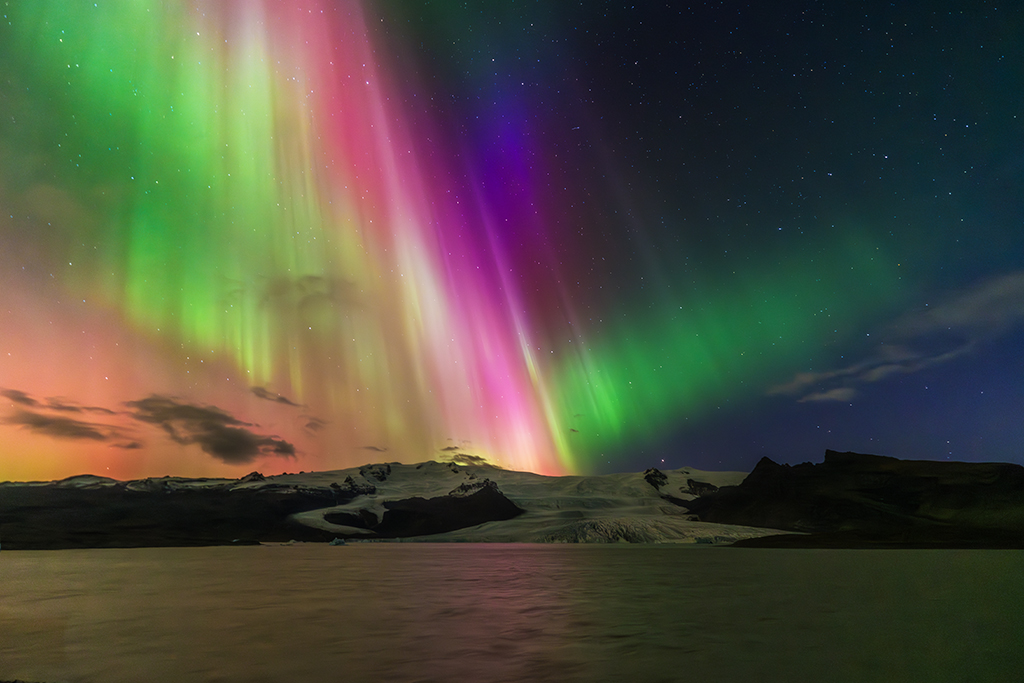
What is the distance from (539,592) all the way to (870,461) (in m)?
210

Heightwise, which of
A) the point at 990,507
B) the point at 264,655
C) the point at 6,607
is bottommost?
the point at 990,507

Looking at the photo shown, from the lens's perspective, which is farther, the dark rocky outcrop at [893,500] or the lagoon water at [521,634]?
the dark rocky outcrop at [893,500]

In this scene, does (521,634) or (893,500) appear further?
(893,500)

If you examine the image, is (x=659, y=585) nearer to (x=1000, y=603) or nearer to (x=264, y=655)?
(x=1000, y=603)

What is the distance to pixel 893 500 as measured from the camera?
578ft

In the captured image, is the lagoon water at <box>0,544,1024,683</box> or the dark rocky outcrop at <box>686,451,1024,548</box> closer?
the lagoon water at <box>0,544,1024,683</box>

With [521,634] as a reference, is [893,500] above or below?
below

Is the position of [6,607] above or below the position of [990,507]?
above

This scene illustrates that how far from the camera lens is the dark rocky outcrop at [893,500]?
503ft

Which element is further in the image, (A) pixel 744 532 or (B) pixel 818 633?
(A) pixel 744 532

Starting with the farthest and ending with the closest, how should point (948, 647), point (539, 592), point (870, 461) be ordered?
point (870, 461), point (539, 592), point (948, 647)

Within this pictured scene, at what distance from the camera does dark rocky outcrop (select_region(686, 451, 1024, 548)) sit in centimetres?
15338

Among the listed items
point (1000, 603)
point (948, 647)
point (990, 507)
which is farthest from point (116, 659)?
point (990, 507)

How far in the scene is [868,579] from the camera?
3559 cm
